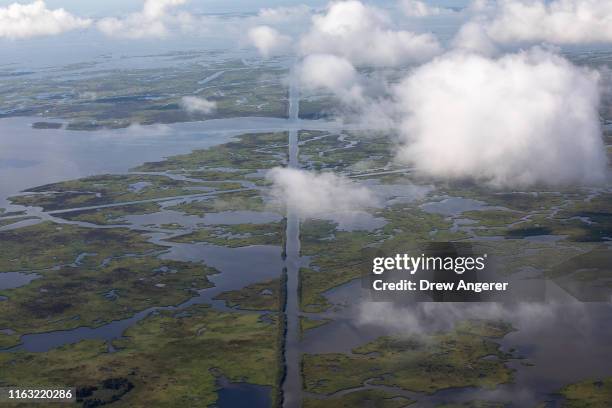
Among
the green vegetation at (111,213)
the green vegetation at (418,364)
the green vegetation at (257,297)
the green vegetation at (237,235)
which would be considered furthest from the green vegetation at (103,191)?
the green vegetation at (418,364)

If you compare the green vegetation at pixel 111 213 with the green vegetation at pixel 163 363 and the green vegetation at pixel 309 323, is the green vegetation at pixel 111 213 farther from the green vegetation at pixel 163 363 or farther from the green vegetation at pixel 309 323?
the green vegetation at pixel 309 323

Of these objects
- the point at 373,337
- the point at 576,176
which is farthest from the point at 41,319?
the point at 576,176

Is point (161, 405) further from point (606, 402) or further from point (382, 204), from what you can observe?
point (382, 204)

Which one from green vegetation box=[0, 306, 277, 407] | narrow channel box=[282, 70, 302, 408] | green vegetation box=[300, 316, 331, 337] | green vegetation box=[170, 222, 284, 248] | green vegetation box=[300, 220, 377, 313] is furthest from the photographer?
green vegetation box=[170, 222, 284, 248]

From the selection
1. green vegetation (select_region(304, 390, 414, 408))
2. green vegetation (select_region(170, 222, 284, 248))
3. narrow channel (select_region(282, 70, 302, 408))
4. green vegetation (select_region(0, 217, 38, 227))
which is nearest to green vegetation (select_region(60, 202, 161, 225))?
green vegetation (select_region(0, 217, 38, 227))

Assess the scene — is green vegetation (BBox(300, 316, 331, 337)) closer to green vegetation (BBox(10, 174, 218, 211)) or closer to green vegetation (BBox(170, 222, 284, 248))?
green vegetation (BBox(170, 222, 284, 248))

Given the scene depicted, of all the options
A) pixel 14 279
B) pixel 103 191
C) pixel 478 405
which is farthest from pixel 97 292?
pixel 103 191

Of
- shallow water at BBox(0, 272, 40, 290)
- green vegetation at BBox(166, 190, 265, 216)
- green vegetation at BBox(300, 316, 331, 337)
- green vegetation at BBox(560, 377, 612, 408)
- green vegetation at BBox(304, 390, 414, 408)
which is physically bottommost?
green vegetation at BBox(304, 390, 414, 408)
